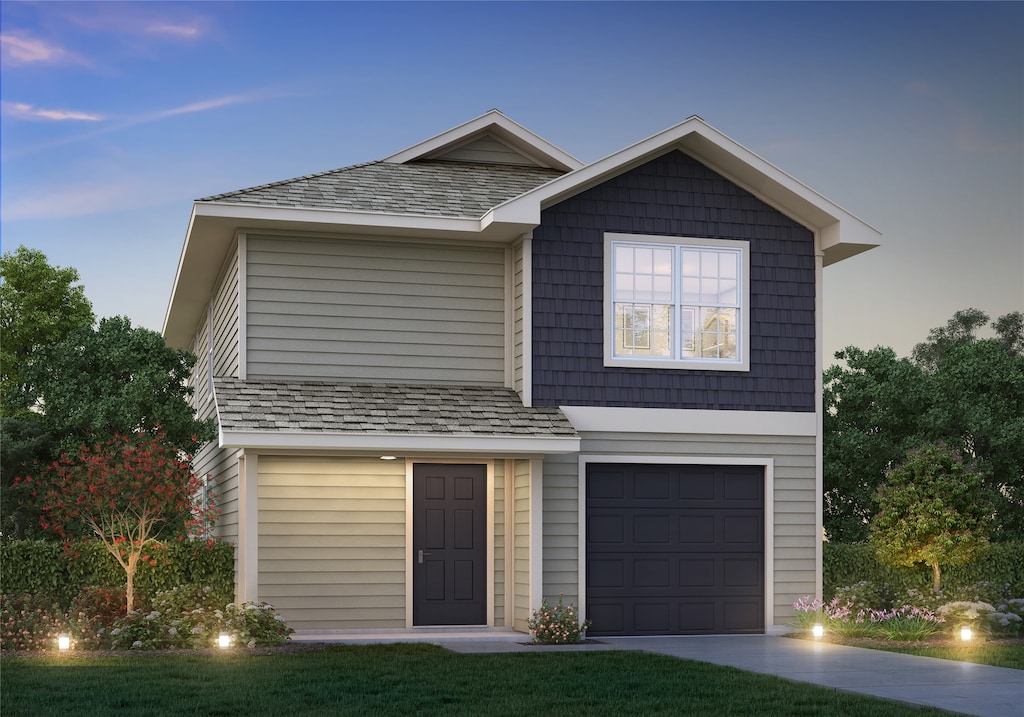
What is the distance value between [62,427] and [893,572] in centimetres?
1201

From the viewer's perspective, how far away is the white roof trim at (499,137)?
18219 mm

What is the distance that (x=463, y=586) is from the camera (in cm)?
1589

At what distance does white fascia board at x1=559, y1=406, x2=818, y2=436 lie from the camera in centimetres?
1578

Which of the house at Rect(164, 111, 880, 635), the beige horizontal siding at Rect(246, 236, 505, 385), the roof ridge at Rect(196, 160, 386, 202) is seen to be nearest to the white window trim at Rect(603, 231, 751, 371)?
the house at Rect(164, 111, 880, 635)

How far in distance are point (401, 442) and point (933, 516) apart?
6985 millimetres

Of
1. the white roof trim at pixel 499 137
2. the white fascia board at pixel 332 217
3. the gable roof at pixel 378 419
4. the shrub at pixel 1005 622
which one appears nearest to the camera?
the gable roof at pixel 378 419

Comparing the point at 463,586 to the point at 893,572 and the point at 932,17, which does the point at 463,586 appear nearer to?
the point at 893,572

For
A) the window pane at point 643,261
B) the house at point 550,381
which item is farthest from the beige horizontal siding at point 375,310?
the window pane at point 643,261

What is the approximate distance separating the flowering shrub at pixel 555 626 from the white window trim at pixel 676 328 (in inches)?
127

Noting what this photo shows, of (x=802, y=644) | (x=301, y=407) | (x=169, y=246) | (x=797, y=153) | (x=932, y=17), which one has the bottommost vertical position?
(x=802, y=644)

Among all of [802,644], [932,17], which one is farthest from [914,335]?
[802,644]

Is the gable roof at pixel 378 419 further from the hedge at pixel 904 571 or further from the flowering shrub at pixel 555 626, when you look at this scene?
the hedge at pixel 904 571

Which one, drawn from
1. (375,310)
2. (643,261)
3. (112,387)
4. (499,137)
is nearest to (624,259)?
(643,261)

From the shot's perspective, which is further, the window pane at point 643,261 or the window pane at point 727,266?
the window pane at point 727,266
